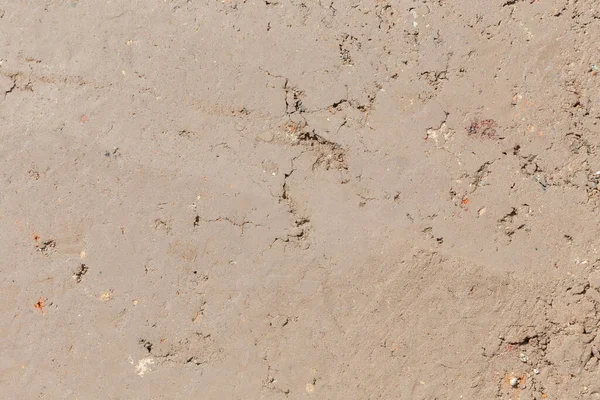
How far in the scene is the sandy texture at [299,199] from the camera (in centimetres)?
302

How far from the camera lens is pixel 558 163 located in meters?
3.05

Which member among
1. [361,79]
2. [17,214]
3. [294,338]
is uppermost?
[361,79]

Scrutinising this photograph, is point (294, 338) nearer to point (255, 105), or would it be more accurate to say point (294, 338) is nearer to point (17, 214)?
point (255, 105)

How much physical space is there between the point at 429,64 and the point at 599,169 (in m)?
1.22

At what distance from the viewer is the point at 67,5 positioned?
3.16 meters

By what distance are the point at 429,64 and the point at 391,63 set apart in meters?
0.24

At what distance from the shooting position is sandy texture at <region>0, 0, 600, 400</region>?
3.02 m

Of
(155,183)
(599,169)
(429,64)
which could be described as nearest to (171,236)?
(155,183)

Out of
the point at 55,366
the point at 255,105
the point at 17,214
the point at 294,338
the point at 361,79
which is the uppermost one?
the point at 361,79

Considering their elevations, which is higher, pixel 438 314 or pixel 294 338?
pixel 438 314

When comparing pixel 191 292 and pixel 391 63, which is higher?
pixel 391 63

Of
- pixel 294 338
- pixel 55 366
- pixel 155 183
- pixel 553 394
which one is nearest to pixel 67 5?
pixel 155 183

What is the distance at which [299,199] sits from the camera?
3.07 meters

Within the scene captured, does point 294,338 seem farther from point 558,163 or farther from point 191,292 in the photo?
point 558,163
